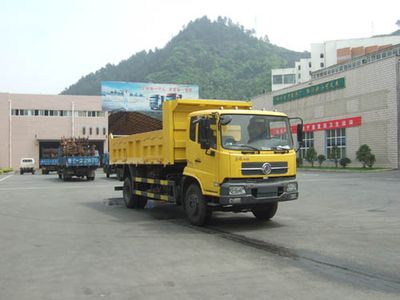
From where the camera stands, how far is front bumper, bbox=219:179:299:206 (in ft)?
31.6

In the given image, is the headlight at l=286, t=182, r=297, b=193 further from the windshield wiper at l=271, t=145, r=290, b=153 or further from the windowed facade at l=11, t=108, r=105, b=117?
the windowed facade at l=11, t=108, r=105, b=117

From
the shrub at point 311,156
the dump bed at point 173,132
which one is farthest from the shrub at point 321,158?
the dump bed at point 173,132

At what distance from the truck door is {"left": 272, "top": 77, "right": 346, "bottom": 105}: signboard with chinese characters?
34.2 meters

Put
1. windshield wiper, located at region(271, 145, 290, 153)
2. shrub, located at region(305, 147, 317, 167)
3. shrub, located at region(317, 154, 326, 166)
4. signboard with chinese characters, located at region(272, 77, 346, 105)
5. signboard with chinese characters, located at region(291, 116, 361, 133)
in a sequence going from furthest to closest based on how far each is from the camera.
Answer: shrub, located at region(305, 147, 317, 167)
shrub, located at region(317, 154, 326, 166)
signboard with chinese characters, located at region(272, 77, 346, 105)
signboard with chinese characters, located at region(291, 116, 361, 133)
windshield wiper, located at region(271, 145, 290, 153)

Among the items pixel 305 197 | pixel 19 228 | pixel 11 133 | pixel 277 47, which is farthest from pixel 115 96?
pixel 277 47

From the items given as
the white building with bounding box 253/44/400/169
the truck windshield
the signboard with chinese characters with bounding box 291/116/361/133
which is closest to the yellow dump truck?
the truck windshield

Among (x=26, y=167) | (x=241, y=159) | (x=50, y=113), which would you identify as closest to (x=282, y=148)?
(x=241, y=159)

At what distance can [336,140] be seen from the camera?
1710 inches

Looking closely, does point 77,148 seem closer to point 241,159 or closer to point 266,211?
point 266,211

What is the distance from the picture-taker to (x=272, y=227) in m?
10.4

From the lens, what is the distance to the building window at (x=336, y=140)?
4234cm

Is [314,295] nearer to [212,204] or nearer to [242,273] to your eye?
[242,273]

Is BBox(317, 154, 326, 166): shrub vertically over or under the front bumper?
over

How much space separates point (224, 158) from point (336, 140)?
35849 mm
